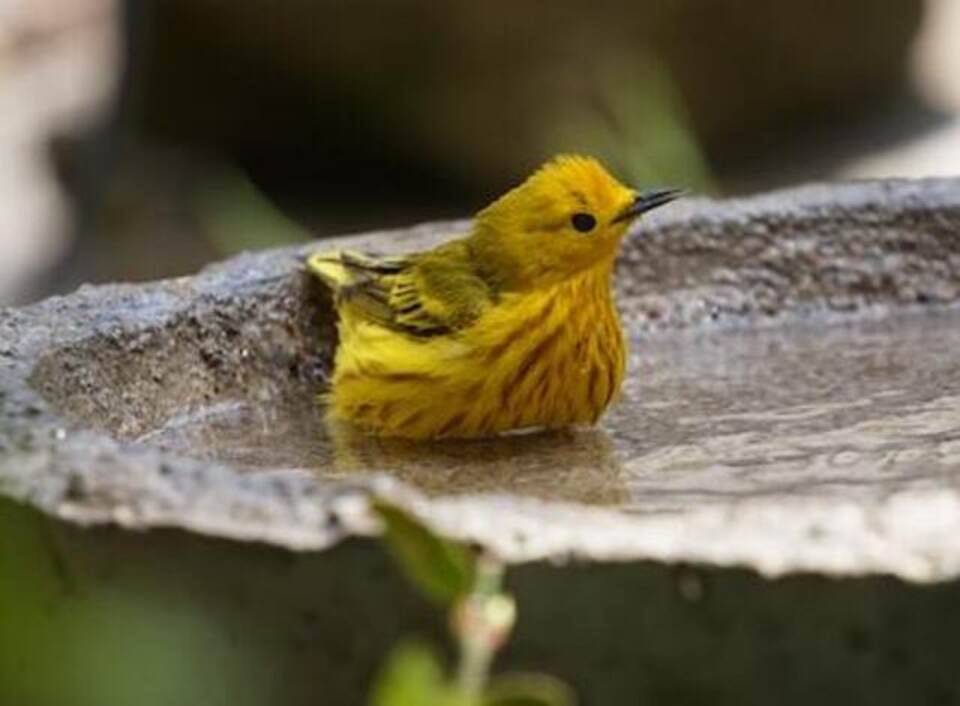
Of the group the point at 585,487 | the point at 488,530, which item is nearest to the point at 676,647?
the point at 488,530

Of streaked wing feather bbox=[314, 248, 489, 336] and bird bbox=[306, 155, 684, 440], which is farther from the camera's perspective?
streaked wing feather bbox=[314, 248, 489, 336]

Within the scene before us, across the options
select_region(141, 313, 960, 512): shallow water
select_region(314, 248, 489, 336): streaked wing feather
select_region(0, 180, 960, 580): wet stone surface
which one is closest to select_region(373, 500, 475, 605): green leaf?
select_region(0, 180, 960, 580): wet stone surface

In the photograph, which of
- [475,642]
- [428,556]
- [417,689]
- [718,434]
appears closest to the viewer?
[417,689]

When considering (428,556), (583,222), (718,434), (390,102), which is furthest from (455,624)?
(390,102)

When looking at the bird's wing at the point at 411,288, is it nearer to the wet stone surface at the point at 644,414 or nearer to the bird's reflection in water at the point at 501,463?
the wet stone surface at the point at 644,414

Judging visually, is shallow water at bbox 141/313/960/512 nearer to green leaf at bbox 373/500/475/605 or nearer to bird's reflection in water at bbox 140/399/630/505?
bird's reflection in water at bbox 140/399/630/505

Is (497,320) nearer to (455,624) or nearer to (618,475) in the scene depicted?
(618,475)

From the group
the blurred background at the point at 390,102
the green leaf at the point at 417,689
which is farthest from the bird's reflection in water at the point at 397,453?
the blurred background at the point at 390,102
